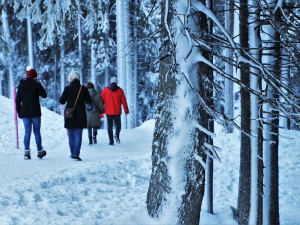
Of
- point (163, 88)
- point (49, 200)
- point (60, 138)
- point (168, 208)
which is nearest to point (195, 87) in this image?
point (163, 88)

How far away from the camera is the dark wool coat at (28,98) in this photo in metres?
7.62

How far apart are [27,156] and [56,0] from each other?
3.51 metres

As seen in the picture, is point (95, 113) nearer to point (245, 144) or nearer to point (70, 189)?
point (70, 189)

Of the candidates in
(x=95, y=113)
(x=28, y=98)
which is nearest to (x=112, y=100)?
(x=95, y=113)

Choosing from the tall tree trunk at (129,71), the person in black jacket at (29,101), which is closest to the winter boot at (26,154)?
the person in black jacket at (29,101)

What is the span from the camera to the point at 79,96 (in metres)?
7.89

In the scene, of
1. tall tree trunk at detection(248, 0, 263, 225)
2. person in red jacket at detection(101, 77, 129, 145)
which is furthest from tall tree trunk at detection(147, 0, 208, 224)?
person in red jacket at detection(101, 77, 129, 145)

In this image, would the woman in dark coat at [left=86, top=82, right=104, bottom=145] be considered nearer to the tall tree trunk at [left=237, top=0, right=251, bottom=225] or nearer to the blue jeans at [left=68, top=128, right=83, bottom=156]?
the blue jeans at [left=68, top=128, right=83, bottom=156]

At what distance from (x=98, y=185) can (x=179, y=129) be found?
2.60 meters

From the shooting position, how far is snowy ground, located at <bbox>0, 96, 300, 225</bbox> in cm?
420

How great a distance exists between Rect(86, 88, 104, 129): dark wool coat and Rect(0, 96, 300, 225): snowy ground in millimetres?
689

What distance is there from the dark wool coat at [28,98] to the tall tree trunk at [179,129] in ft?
15.1

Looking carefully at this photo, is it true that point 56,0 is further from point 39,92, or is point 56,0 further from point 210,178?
point 210,178

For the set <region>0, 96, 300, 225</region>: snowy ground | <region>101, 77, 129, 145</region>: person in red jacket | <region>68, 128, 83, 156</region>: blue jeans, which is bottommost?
<region>0, 96, 300, 225</region>: snowy ground
